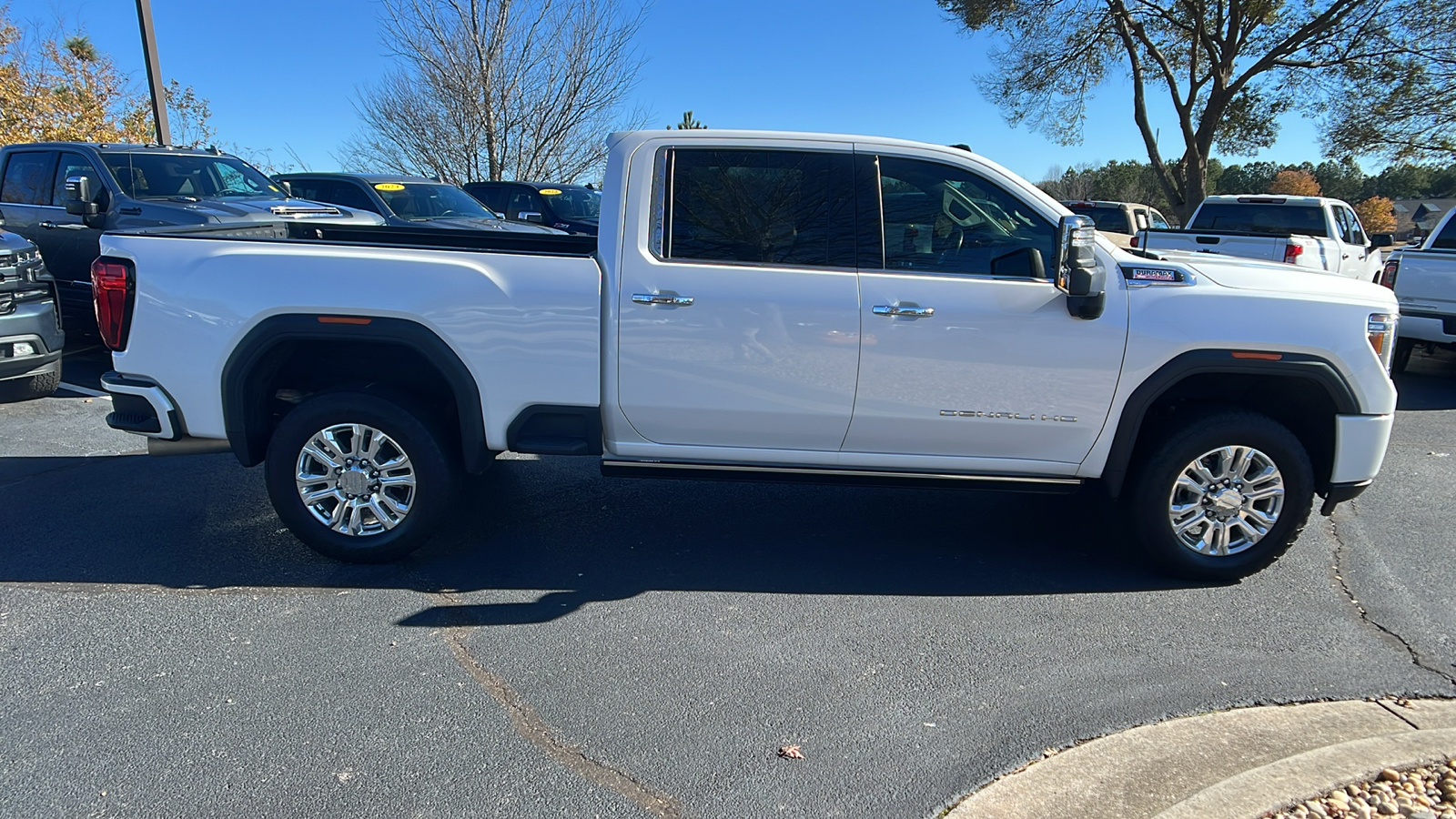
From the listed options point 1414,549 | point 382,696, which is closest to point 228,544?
point 382,696

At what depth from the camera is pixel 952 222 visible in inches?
169

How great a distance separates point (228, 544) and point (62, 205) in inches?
251

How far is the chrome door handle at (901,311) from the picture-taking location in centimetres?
413

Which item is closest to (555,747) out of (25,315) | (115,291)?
(115,291)

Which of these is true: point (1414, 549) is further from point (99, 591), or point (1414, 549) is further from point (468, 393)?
point (99, 591)

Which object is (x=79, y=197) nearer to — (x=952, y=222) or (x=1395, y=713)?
(x=952, y=222)

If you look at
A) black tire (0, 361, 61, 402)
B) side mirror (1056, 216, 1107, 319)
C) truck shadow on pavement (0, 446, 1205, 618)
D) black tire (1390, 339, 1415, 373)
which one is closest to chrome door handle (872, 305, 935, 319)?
side mirror (1056, 216, 1107, 319)

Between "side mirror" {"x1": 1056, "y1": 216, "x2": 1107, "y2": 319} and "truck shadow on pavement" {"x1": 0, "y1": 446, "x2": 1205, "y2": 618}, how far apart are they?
1.34 meters

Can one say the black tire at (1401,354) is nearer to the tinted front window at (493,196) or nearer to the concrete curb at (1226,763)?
the concrete curb at (1226,763)

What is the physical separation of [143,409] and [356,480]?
102 cm

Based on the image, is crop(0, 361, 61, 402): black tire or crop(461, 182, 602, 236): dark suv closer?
crop(0, 361, 61, 402): black tire

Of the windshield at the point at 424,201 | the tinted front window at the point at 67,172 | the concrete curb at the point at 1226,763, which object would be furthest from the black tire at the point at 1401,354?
the tinted front window at the point at 67,172

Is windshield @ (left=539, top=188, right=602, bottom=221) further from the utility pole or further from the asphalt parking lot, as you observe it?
the asphalt parking lot

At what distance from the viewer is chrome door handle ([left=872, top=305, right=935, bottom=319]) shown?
413 centimetres
